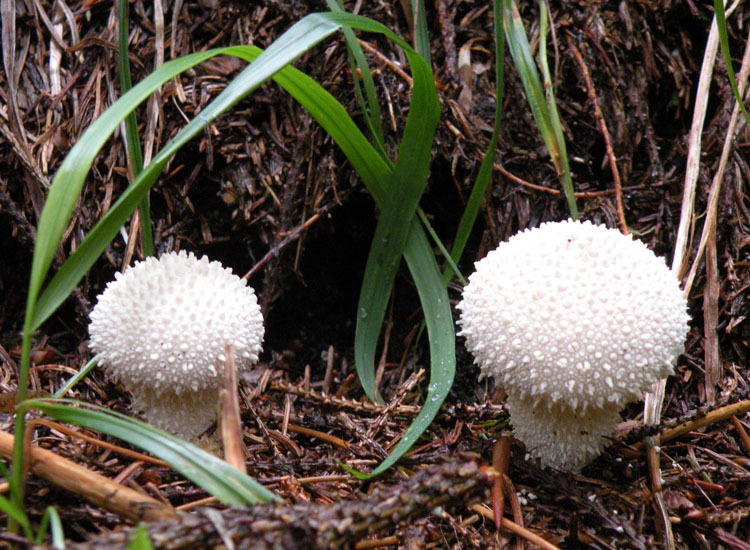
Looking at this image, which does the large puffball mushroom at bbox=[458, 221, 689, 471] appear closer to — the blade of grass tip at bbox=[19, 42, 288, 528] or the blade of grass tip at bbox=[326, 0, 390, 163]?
the blade of grass tip at bbox=[326, 0, 390, 163]

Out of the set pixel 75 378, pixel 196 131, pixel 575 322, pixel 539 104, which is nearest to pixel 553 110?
pixel 539 104

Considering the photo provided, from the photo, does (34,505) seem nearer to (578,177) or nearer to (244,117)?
(244,117)

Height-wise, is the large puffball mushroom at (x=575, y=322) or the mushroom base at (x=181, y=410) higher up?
the large puffball mushroom at (x=575, y=322)

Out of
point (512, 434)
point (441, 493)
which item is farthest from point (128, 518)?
point (512, 434)

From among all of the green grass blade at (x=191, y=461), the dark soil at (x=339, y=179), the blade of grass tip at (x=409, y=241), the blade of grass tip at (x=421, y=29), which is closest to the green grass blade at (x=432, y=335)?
the blade of grass tip at (x=409, y=241)

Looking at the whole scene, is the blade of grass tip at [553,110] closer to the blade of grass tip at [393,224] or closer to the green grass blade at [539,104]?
the green grass blade at [539,104]

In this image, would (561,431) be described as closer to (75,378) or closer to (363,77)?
(363,77)
